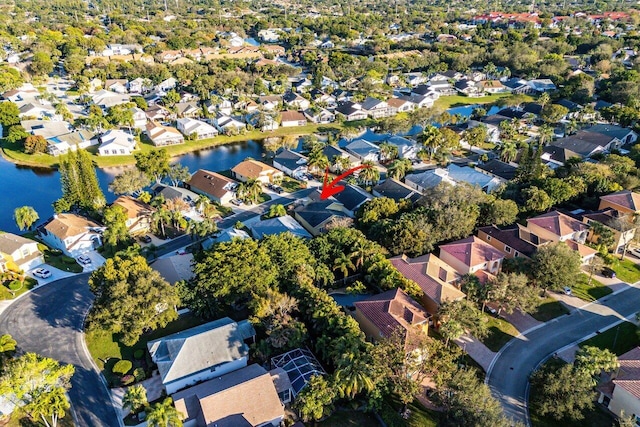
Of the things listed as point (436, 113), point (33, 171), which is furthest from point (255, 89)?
point (33, 171)

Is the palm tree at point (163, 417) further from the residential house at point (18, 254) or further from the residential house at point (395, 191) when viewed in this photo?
the residential house at point (395, 191)

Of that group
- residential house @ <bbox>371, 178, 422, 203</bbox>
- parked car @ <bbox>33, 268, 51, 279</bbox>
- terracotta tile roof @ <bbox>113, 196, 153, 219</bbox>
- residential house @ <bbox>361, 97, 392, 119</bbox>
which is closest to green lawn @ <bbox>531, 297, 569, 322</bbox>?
residential house @ <bbox>371, 178, 422, 203</bbox>

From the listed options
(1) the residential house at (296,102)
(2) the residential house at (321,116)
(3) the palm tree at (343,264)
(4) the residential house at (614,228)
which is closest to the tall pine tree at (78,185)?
(3) the palm tree at (343,264)

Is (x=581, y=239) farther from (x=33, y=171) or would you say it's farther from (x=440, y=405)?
(x=33, y=171)

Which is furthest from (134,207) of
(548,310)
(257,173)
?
(548,310)

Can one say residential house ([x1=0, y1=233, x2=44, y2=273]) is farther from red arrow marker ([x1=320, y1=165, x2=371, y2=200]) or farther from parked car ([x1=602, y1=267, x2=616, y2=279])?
parked car ([x1=602, y1=267, x2=616, y2=279])
